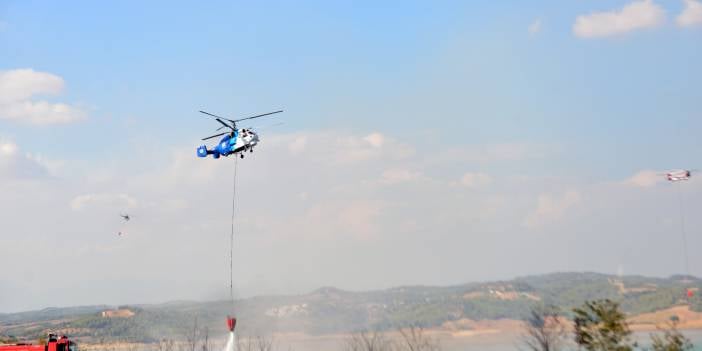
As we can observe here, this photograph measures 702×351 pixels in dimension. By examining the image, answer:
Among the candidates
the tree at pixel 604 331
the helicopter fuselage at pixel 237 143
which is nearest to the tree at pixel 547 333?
the tree at pixel 604 331

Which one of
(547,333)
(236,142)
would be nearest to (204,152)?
(236,142)

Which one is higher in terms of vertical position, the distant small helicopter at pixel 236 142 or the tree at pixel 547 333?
the distant small helicopter at pixel 236 142

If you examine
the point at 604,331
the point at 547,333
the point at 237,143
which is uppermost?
the point at 237,143

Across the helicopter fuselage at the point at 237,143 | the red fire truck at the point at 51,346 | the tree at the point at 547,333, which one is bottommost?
the tree at the point at 547,333

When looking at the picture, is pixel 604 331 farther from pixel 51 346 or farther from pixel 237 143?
pixel 51 346

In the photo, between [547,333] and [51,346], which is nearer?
[51,346]

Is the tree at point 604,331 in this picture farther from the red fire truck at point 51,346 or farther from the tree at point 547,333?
the red fire truck at point 51,346

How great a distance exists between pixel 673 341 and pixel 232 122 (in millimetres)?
53305

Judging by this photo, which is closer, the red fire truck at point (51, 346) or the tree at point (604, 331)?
the tree at point (604, 331)

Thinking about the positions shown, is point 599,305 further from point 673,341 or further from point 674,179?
point 674,179

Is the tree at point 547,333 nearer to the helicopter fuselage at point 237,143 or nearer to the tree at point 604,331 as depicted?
the tree at point 604,331

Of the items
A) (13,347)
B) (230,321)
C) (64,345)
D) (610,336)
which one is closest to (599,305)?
(610,336)

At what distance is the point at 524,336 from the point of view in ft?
652

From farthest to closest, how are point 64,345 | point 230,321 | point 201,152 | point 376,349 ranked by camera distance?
point 376,349 → point 64,345 → point 201,152 → point 230,321
